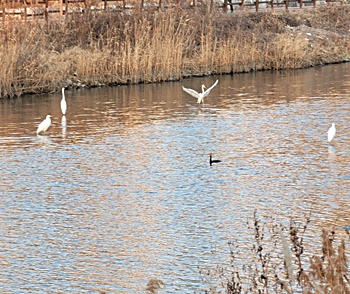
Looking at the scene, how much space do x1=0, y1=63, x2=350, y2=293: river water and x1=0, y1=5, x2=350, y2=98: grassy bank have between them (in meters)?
2.75

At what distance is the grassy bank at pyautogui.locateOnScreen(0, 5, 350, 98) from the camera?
2333 cm

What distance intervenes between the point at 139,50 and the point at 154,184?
45.1ft

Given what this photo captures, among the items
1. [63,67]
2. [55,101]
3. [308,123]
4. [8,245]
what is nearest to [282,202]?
[8,245]

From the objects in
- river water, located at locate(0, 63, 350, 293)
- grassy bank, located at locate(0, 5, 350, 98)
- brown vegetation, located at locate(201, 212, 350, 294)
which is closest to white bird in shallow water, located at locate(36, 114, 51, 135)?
river water, located at locate(0, 63, 350, 293)

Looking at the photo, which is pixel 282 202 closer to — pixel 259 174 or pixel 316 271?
pixel 259 174

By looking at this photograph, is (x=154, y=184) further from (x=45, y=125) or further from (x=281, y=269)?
(x=45, y=125)

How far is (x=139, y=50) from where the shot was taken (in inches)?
973

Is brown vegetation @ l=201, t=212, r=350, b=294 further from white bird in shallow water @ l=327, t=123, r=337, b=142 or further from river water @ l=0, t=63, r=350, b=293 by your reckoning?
white bird in shallow water @ l=327, t=123, r=337, b=142

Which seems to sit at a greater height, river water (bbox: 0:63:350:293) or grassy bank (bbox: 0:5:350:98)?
grassy bank (bbox: 0:5:350:98)

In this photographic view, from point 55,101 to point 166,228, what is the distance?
43.8 feet

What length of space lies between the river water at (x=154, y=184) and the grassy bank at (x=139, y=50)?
2.75 m

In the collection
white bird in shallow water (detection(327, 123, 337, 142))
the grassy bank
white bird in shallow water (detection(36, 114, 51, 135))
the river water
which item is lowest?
the river water

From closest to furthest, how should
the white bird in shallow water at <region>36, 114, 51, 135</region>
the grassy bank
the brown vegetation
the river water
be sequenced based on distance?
the brown vegetation
the river water
the white bird in shallow water at <region>36, 114, 51, 135</region>
the grassy bank

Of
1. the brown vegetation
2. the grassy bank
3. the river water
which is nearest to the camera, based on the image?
the brown vegetation
